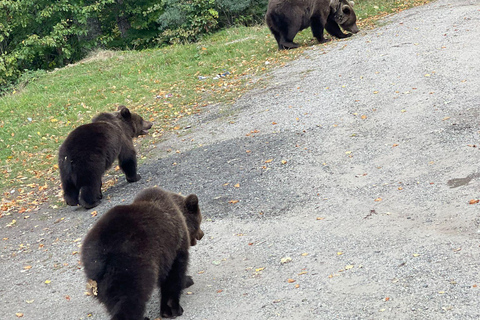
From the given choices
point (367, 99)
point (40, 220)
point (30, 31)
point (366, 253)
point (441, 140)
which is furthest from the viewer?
point (30, 31)

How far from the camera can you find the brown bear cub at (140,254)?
4762 mm

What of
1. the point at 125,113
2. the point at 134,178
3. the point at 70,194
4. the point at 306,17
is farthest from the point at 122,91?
the point at 70,194

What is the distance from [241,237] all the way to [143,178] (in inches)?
144

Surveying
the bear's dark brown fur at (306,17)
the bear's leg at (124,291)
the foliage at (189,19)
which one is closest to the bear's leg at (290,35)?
the bear's dark brown fur at (306,17)

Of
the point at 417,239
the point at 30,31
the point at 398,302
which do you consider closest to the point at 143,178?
the point at 417,239

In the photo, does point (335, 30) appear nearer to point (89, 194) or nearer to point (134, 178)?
point (134, 178)

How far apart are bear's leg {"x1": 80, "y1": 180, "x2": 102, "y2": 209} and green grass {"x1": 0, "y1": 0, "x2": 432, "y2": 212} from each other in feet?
5.43

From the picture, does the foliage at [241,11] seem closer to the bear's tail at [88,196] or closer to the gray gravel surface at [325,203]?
the gray gravel surface at [325,203]

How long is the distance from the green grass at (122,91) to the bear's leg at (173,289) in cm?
580

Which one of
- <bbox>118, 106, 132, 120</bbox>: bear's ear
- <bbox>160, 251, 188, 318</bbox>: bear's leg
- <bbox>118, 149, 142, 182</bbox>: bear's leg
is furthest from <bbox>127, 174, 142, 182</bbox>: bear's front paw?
<bbox>160, 251, 188, 318</bbox>: bear's leg

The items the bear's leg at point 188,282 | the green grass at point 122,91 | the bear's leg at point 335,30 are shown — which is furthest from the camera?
the bear's leg at point 335,30

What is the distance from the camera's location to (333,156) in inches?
364

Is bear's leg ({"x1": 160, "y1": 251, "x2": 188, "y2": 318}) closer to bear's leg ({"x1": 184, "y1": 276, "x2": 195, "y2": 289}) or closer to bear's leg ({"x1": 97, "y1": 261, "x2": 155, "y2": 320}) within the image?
bear's leg ({"x1": 184, "y1": 276, "x2": 195, "y2": 289})

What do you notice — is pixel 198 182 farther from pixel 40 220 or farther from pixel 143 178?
pixel 40 220
